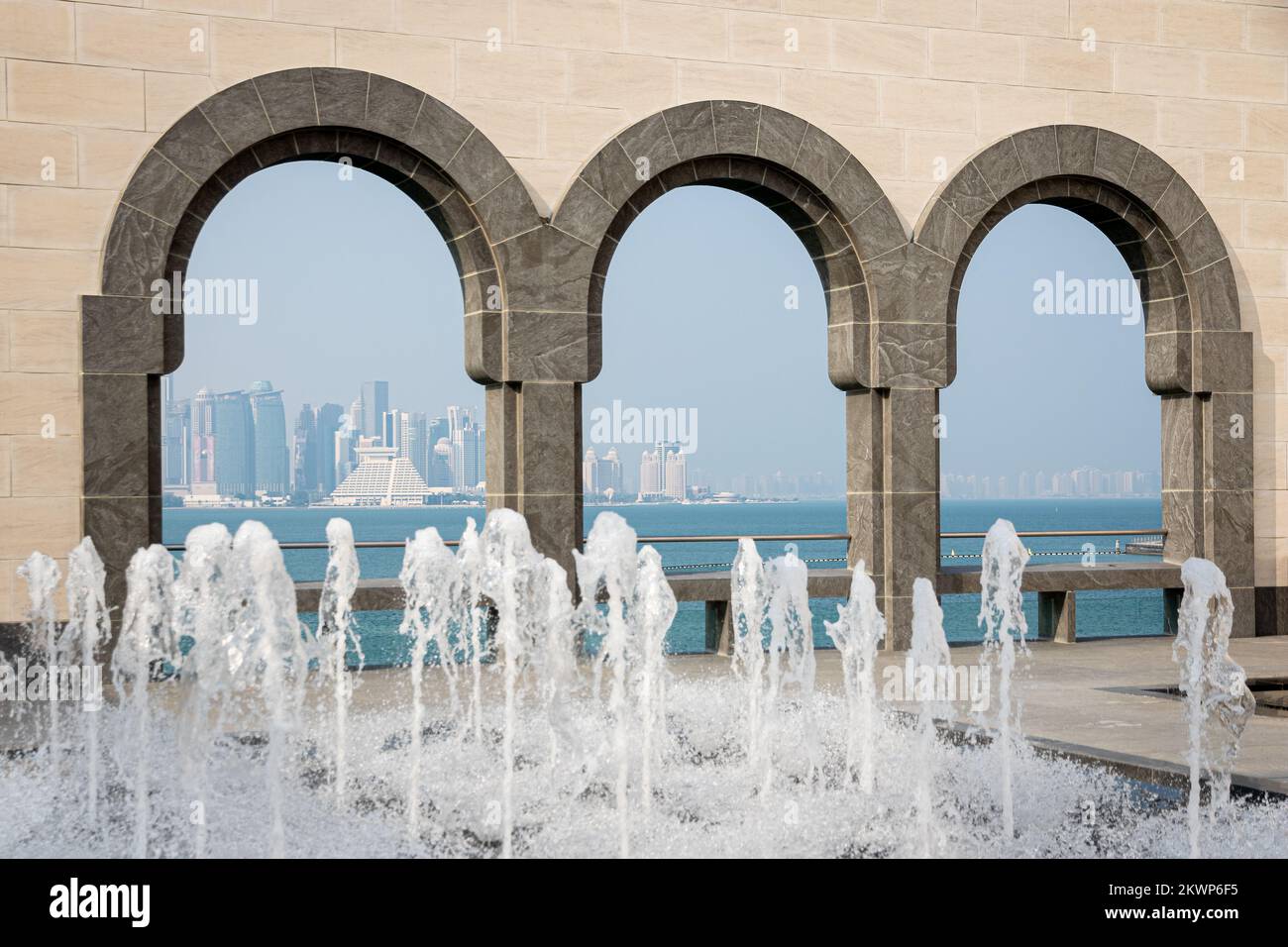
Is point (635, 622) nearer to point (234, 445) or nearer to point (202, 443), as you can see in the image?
point (202, 443)

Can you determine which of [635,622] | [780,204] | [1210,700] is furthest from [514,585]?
[1210,700]

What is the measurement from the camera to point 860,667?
10938 millimetres

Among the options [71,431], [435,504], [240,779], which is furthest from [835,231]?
[435,504]

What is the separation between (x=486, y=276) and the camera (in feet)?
37.5

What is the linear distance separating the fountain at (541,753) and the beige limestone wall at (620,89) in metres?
2.00

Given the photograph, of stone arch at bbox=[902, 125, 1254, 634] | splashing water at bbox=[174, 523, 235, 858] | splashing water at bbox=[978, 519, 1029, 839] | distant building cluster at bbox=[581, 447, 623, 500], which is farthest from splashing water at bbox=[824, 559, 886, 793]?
distant building cluster at bbox=[581, 447, 623, 500]

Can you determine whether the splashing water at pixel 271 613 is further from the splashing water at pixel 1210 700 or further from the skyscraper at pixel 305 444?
the skyscraper at pixel 305 444

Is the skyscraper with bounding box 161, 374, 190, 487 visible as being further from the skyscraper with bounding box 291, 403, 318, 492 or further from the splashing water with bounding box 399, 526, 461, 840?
the splashing water with bounding box 399, 526, 461, 840

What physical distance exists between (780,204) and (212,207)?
15.3 ft

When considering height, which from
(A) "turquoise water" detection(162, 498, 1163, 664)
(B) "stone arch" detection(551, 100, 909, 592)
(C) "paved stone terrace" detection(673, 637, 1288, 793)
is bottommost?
(A) "turquoise water" detection(162, 498, 1163, 664)

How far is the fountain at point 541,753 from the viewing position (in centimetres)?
622

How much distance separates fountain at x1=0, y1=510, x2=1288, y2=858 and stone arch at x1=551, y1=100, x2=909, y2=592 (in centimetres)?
232

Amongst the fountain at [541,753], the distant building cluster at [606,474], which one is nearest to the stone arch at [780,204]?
the fountain at [541,753]

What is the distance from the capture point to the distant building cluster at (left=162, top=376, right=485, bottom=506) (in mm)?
86625
